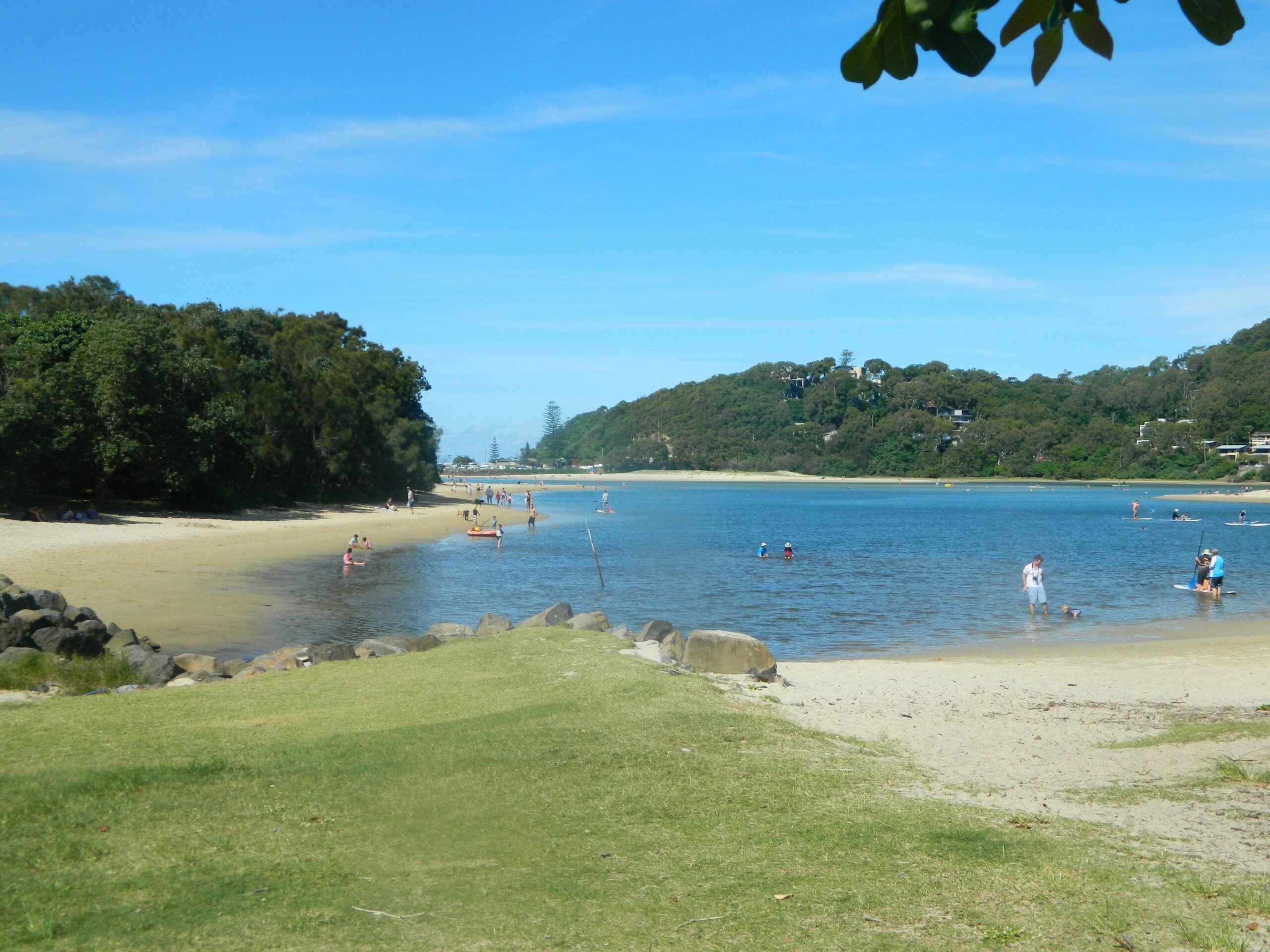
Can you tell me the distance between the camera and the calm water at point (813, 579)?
24.9 metres

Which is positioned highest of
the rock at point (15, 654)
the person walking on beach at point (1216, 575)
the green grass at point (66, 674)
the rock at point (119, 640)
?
the rock at point (15, 654)

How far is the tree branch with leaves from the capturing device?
302cm

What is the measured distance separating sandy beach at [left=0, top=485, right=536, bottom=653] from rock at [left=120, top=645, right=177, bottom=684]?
506 centimetres

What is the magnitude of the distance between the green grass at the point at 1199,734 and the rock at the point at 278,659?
38.3 ft

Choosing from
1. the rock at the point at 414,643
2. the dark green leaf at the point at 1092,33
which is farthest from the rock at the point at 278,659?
the dark green leaf at the point at 1092,33

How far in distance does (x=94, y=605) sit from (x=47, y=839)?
20.3 meters

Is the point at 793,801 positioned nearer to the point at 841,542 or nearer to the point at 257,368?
the point at 841,542

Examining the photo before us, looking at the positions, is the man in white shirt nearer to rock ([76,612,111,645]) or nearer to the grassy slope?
the grassy slope

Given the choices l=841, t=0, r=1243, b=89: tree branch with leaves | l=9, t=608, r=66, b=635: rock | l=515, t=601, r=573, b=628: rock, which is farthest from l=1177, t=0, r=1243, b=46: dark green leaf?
l=9, t=608, r=66, b=635: rock

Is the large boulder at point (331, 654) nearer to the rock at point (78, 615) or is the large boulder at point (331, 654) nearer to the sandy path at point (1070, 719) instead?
the rock at point (78, 615)

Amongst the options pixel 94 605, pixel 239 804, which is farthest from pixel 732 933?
pixel 94 605

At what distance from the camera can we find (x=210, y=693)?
37.6ft

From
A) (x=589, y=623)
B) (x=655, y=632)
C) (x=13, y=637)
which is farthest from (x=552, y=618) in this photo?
(x=13, y=637)

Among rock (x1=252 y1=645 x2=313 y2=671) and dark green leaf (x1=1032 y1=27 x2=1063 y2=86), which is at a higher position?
dark green leaf (x1=1032 y1=27 x2=1063 y2=86)
